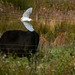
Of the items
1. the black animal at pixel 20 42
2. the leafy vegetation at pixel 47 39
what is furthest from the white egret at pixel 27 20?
the leafy vegetation at pixel 47 39

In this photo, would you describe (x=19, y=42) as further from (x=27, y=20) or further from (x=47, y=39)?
(x=47, y=39)

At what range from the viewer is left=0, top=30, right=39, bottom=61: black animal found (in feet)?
18.5

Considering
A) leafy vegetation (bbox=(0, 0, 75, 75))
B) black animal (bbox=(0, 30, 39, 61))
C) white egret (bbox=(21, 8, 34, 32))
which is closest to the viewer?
leafy vegetation (bbox=(0, 0, 75, 75))

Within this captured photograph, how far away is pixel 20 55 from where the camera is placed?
5.92 meters

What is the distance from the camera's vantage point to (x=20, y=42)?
580 centimetres

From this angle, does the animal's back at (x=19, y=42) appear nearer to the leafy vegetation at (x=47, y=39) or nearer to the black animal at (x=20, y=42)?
the black animal at (x=20, y=42)

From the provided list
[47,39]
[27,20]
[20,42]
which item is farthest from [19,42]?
[47,39]

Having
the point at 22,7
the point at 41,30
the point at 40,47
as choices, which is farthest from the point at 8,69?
the point at 22,7

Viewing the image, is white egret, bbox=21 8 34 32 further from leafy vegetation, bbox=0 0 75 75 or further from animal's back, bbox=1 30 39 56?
leafy vegetation, bbox=0 0 75 75

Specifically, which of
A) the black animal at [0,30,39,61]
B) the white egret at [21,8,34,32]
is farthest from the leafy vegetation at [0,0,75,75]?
the white egret at [21,8,34,32]

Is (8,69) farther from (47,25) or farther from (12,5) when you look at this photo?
(12,5)

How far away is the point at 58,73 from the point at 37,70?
0.34m

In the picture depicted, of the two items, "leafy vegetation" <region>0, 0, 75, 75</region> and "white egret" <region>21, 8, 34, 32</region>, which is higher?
"white egret" <region>21, 8, 34, 32</region>

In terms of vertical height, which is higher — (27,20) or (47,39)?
(27,20)
